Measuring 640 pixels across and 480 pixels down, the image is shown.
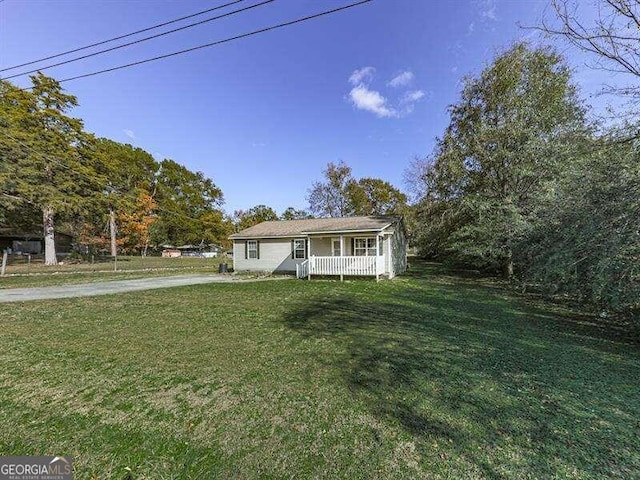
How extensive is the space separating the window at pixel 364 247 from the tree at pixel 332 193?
2195cm

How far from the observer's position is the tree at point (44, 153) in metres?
19.1

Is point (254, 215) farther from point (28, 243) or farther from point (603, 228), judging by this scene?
point (603, 228)

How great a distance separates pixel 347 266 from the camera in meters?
14.0

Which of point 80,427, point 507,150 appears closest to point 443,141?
point 507,150

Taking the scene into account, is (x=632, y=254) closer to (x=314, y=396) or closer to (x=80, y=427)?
(x=314, y=396)

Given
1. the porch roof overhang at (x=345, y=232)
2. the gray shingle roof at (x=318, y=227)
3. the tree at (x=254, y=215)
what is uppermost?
the tree at (x=254, y=215)

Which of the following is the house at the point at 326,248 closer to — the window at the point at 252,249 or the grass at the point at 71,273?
the window at the point at 252,249

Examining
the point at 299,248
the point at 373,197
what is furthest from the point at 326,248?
the point at 373,197

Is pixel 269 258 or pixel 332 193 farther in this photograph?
pixel 332 193

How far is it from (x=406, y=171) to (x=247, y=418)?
72.0ft

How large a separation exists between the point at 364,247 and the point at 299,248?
375cm

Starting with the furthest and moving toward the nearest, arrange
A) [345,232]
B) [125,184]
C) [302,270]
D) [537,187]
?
[125,184]
[302,270]
[345,232]
[537,187]

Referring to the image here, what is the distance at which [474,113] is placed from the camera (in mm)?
14977

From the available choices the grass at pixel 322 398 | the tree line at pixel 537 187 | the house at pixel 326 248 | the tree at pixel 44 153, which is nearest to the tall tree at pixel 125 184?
the tree at pixel 44 153
